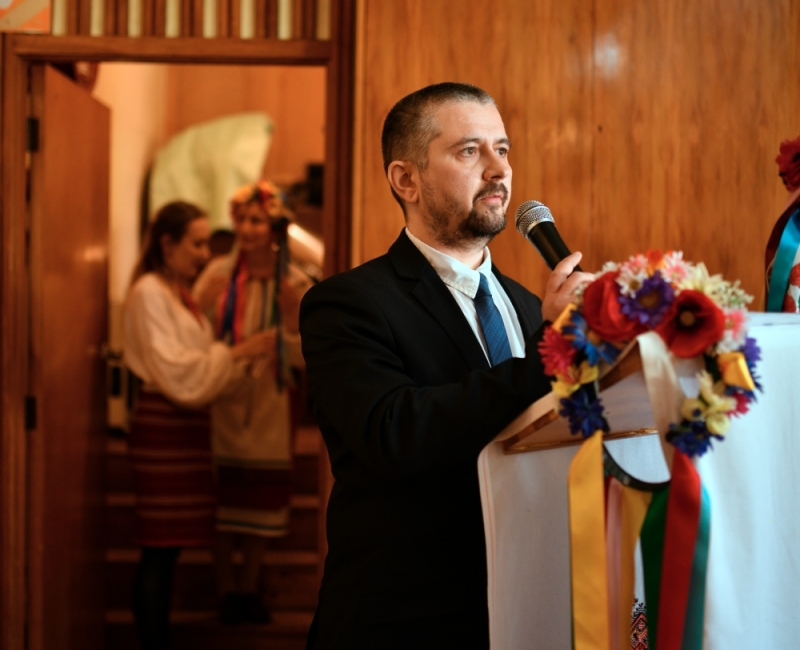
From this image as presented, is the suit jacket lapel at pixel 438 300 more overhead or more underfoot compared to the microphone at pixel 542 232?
more underfoot

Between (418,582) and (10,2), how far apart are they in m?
2.35

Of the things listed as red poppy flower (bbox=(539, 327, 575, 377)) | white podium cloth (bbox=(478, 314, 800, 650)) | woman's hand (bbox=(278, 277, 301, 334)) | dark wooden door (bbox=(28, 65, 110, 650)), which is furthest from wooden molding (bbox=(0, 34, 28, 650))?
red poppy flower (bbox=(539, 327, 575, 377))

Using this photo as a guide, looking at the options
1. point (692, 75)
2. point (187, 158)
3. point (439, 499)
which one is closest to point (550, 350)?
point (439, 499)

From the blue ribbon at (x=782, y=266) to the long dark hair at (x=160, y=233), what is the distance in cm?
269

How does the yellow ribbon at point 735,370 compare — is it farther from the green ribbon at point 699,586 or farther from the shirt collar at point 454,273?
the shirt collar at point 454,273

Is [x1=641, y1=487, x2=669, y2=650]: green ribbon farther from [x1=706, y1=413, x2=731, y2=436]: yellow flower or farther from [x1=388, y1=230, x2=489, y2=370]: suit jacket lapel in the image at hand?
[x1=388, y1=230, x2=489, y2=370]: suit jacket lapel

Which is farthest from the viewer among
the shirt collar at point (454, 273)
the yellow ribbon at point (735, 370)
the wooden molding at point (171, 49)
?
the wooden molding at point (171, 49)

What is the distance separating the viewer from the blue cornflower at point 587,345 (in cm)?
96

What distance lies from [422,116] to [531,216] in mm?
301

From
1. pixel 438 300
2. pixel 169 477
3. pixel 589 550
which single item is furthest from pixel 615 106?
pixel 169 477

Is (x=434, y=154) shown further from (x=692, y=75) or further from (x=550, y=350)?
(x=692, y=75)

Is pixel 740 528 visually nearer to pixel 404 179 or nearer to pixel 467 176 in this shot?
pixel 467 176

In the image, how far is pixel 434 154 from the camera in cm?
156

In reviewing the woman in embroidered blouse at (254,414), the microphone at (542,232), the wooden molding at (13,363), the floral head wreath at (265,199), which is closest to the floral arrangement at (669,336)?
the microphone at (542,232)
